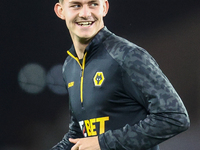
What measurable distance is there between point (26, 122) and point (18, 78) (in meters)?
0.36

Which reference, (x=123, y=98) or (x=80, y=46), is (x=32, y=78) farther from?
(x=123, y=98)

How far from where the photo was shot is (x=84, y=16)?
104cm

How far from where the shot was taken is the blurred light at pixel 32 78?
7.96 ft

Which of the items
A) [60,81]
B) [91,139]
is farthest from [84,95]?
[60,81]

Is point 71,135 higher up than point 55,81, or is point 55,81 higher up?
point 55,81

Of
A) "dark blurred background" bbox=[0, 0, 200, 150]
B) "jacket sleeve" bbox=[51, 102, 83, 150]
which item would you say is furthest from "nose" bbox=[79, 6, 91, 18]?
"dark blurred background" bbox=[0, 0, 200, 150]

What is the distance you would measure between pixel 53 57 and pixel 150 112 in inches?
65.8

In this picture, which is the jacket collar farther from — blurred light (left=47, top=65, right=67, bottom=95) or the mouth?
blurred light (left=47, top=65, right=67, bottom=95)

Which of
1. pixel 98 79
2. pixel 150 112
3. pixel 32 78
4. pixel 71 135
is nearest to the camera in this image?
pixel 150 112

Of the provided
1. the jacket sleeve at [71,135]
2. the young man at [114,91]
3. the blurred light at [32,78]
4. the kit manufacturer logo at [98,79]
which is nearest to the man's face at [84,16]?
the young man at [114,91]

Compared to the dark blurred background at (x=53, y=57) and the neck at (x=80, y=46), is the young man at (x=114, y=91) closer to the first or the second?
the neck at (x=80, y=46)

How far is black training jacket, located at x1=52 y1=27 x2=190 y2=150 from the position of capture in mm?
887

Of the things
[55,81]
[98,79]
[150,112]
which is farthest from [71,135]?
[55,81]

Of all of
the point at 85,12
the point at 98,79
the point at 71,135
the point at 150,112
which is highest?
the point at 85,12
